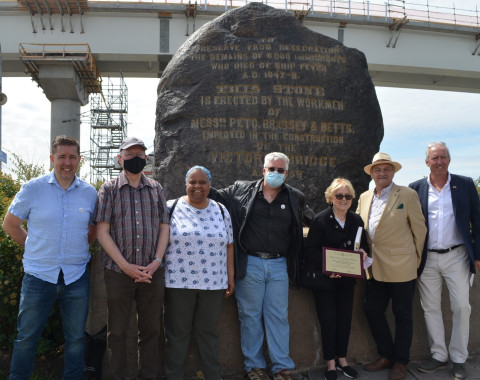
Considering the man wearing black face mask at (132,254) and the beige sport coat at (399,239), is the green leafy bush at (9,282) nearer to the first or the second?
the man wearing black face mask at (132,254)

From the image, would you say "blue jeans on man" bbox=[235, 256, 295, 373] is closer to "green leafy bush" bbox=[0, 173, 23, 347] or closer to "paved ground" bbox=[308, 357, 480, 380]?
"paved ground" bbox=[308, 357, 480, 380]

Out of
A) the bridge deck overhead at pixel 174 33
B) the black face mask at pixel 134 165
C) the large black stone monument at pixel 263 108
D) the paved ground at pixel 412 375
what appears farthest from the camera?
the bridge deck overhead at pixel 174 33

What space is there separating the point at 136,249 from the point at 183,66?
3200 mm

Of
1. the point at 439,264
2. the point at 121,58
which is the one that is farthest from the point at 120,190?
the point at 121,58

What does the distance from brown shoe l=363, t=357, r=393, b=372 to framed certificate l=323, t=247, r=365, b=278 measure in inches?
34.1

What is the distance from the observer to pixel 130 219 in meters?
3.20

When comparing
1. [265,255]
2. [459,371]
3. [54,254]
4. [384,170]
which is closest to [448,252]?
[384,170]

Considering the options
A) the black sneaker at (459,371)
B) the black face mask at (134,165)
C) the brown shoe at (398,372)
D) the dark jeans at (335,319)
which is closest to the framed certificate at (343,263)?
the dark jeans at (335,319)

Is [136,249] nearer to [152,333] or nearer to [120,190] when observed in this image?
[120,190]

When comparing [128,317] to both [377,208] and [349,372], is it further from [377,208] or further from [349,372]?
[377,208]

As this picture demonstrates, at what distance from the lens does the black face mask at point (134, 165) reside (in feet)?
10.8

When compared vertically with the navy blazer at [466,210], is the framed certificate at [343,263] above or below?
below

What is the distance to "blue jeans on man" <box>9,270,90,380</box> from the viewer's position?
3.07m

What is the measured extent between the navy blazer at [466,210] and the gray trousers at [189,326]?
1855 millimetres
